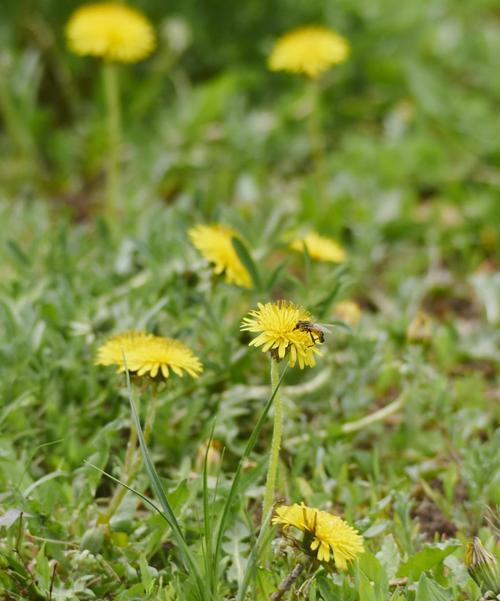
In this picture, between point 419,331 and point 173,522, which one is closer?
point 173,522

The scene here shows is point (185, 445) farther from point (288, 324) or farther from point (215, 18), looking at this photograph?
point (215, 18)

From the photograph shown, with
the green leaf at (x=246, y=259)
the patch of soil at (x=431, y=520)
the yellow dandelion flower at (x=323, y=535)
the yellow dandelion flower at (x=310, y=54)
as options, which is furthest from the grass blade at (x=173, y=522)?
the yellow dandelion flower at (x=310, y=54)

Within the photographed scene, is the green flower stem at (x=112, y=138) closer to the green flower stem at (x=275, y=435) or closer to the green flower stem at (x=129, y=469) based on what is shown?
the green flower stem at (x=129, y=469)

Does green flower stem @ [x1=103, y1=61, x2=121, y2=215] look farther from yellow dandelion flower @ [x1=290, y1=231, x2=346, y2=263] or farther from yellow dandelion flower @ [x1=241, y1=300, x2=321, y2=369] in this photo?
yellow dandelion flower @ [x1=241, y1=300, x2=321, y2=369]

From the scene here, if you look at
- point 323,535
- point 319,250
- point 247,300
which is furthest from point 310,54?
point 323,535

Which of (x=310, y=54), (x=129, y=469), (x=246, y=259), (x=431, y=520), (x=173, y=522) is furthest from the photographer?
(x=310, y=54)

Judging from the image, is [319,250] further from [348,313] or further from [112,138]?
[112,138]

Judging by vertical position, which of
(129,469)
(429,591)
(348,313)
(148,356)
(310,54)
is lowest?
(348,313)
